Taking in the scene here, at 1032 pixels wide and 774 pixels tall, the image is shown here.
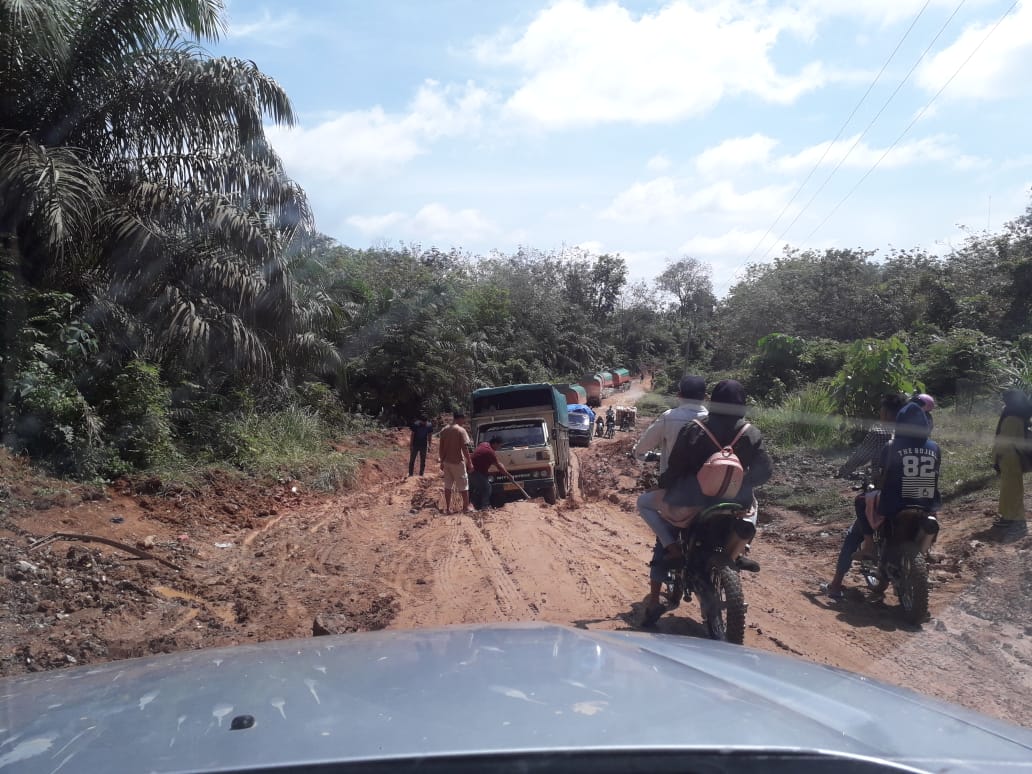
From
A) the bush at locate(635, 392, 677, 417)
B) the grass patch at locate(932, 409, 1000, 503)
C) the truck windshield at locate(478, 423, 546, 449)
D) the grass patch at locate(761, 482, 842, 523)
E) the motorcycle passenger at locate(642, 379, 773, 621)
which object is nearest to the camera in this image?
the motorcycle passenger at locate(642, 379, 773, 621)

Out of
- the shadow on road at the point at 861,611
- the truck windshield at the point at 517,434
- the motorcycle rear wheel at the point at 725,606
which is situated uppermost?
the truck windshield at the point at 517,434

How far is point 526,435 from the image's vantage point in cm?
1734

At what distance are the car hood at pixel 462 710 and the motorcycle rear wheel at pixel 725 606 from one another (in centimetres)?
270

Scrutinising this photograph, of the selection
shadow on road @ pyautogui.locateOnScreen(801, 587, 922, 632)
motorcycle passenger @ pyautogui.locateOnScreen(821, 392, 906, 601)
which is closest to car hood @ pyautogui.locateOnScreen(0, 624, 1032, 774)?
shadow on road @ pyautogui.locateOnScreen(801, 587, 922, 632)

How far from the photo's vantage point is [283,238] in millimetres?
16344

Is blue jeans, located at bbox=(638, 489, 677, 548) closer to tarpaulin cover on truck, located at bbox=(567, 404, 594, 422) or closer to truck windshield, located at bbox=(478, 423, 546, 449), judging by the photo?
truck windshield, located at bbox=(478, 423, 546, 449)

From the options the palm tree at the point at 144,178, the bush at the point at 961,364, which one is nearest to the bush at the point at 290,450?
the palm tree at the point at 144,178

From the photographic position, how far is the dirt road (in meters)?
6.17

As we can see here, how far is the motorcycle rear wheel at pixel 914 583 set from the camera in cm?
659

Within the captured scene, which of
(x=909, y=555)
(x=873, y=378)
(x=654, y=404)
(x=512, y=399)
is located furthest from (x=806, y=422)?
(x=654, y=404)

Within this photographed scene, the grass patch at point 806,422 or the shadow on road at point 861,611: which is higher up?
the grass patch at point 806,422

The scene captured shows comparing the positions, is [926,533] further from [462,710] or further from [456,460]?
[456,460]

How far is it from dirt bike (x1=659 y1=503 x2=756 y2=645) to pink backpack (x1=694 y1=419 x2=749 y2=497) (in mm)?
129

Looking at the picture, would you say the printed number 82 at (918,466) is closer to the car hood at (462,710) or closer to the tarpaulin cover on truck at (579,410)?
the car hood at (462,710)
